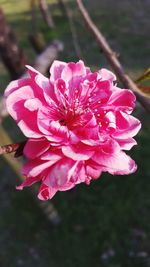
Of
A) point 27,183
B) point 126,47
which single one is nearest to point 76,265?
point 27,183

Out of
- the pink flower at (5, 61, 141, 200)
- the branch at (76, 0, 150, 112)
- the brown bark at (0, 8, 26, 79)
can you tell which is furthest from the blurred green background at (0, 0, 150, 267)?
the pink flower at (5, 61, 141, 200)

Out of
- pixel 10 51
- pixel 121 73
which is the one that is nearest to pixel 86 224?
pixel 10 51

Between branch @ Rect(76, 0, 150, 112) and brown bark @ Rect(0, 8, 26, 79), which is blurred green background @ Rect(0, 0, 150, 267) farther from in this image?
branch @ Rect(76, 0, 150, 112)

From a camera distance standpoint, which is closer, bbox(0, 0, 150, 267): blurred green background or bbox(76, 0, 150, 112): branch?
bbox(76, 0, 150, 112): branch

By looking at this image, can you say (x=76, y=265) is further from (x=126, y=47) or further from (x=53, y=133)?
(x=126, y=47)

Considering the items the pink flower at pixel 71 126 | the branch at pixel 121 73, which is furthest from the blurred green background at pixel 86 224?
the pink flower at pixel 71 126
